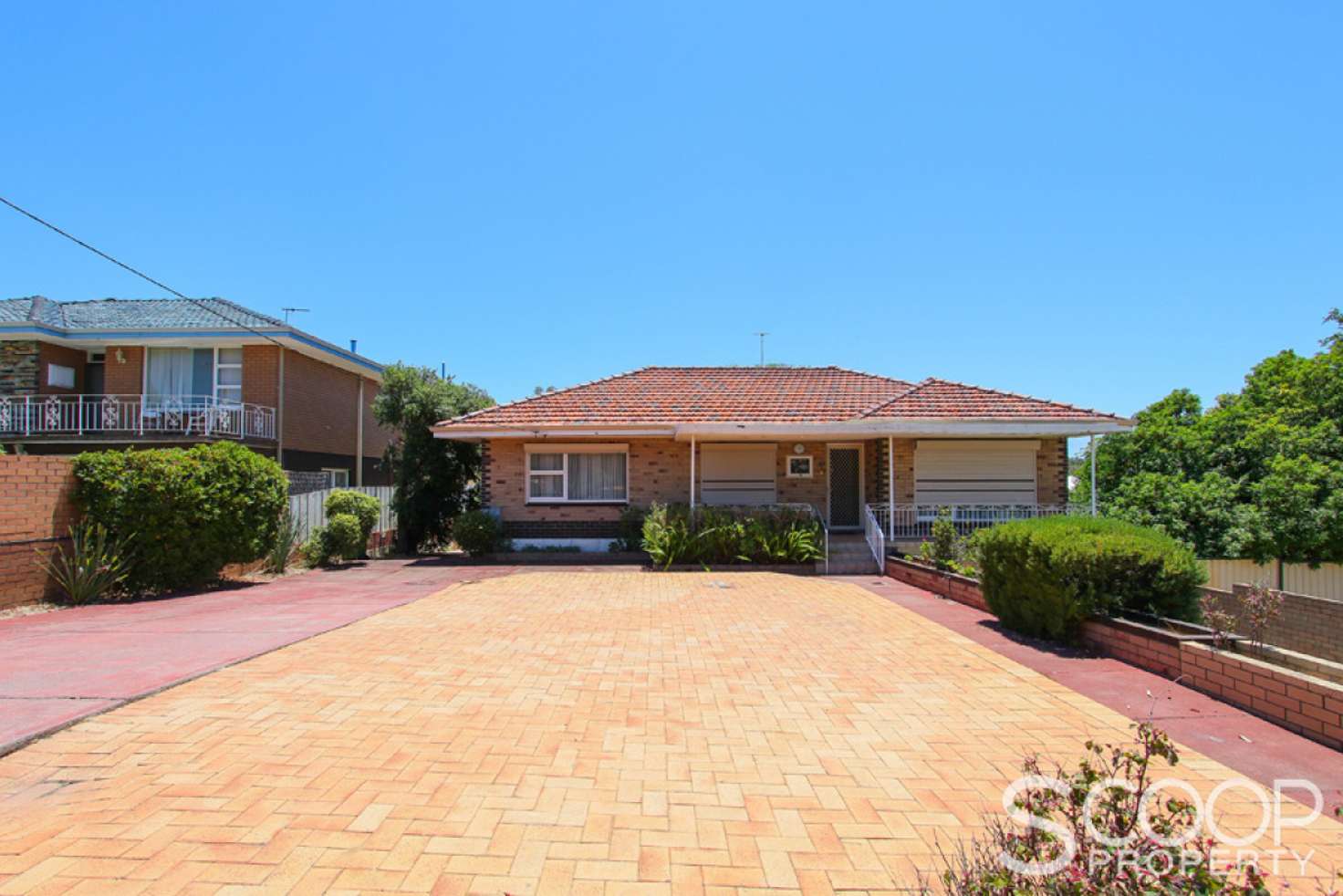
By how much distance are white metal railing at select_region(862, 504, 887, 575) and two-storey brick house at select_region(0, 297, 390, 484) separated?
594 inches

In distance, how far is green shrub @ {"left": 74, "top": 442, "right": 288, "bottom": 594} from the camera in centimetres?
1047

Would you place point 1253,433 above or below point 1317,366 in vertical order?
below

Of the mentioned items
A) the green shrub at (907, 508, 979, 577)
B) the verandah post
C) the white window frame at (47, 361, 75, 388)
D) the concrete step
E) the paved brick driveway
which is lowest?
the concrete step

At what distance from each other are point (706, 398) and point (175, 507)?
12.2 meters

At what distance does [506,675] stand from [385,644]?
1.99 m

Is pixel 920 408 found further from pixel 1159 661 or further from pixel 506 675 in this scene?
pixel 506 675

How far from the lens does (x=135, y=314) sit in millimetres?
21516

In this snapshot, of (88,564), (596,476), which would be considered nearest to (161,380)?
(88,564)

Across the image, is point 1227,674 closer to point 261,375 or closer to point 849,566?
point 849,566

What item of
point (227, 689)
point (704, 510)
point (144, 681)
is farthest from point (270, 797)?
point (704, 510)

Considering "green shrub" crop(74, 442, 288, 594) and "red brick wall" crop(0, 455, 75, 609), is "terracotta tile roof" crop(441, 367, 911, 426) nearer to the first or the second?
"green shrub" crop(74, 442, 288, 594)

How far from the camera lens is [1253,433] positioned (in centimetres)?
1648

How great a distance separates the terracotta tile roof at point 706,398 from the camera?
1709cm

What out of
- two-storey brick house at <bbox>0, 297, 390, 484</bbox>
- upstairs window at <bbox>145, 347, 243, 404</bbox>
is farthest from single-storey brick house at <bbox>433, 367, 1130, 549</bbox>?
upstairs window at <bbox>145, 347, 243, 404</bbox>
